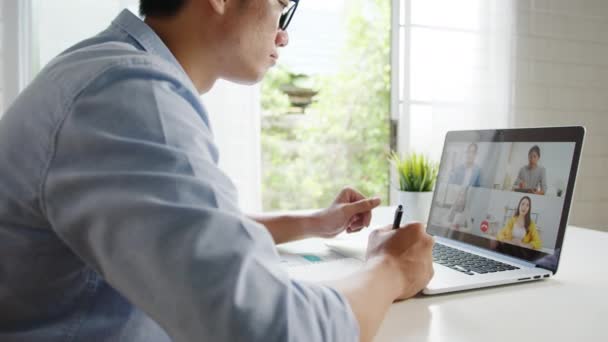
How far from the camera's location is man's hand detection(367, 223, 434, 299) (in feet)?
2.13

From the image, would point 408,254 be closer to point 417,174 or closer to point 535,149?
point 535,149

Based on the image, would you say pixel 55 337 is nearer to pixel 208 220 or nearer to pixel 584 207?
pixel 208 220

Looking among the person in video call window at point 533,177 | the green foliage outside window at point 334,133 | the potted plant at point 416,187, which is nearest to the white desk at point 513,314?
the person in video call window at point 533,177

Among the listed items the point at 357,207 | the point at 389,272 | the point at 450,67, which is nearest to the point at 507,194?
the point at 357,207

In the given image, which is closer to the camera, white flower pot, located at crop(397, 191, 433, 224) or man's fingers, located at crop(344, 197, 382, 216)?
man's fingers, located at crop(344, 197, 382, 216)

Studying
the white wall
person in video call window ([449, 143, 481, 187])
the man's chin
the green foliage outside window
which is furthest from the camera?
the green foliage outside window

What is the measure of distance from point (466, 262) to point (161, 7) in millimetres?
658

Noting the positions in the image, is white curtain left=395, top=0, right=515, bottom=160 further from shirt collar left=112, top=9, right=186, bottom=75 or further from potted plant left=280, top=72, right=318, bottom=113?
potted plant left=280, top=72, right=318, bottom=113

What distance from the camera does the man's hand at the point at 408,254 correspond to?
25.6 inches

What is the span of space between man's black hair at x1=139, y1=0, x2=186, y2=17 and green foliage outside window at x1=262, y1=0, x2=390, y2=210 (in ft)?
15.0

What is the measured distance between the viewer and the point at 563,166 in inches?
33.0

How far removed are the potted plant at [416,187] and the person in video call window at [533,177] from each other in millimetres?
372

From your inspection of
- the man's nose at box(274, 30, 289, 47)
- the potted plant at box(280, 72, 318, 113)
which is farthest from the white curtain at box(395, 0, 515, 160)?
the potted plant at box(280, 72, 318, 113)

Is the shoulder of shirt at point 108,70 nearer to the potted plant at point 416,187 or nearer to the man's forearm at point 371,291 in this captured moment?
the man's forearm at point 371,291
